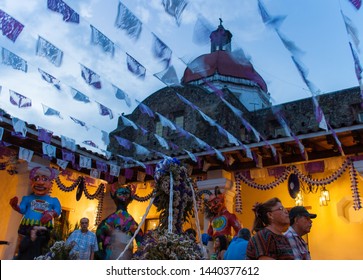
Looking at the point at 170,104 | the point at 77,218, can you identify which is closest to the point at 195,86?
the point at 170,104

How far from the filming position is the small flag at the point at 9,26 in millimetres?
5594

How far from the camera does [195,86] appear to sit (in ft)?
62.9

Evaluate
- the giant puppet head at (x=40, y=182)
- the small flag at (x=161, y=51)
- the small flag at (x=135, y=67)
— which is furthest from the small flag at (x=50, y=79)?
the small flag at (x=161, y=51)

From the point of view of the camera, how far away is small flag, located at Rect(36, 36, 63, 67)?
6402 millimetres

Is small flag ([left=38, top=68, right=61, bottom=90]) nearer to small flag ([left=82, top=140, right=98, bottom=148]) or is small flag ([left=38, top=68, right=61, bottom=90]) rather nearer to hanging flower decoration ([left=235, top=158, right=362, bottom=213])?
small flag ([left=82, top=140, right=98, bottom=148])

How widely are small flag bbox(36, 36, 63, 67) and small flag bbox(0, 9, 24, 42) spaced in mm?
665

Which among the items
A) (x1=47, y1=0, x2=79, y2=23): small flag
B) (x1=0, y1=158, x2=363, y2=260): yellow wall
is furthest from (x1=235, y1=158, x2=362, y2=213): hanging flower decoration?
(x1=47, y1=0, x2=79, y2=23): small flag

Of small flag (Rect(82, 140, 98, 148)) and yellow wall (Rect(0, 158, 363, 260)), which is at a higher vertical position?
small flag (Rect(82, 140, 98, 148))

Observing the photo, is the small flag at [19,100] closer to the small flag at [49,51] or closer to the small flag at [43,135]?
the small flag at [43,135]

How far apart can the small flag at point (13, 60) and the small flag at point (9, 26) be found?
1.02 meters

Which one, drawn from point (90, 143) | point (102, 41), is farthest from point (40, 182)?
point (90, 143)

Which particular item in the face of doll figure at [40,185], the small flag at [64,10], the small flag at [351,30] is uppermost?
the small flag at [64,10]

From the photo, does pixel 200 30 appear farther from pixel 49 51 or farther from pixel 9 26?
pixel 9 26
